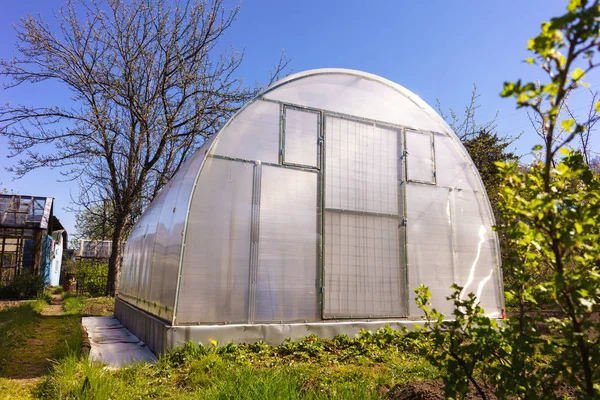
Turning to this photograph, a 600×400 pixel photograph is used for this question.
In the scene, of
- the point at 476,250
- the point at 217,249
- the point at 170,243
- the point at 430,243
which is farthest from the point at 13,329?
the point at 476,250

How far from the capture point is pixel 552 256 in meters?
1.74

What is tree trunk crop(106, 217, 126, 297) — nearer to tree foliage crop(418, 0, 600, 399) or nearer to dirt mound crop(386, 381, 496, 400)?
dirt mound crop(386, 381, 496, 400)

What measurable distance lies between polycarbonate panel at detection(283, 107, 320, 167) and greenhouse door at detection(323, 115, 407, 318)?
0.21 meters

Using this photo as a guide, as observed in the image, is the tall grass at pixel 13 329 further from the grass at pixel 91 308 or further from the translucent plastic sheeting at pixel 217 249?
the translucent plastic sheeting at pixel 217 249

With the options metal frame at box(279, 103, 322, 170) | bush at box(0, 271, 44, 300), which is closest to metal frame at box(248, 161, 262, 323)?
metal frame at box(279, 103, 322, 170)

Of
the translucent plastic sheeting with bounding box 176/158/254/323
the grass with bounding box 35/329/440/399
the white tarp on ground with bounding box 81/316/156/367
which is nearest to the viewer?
the grass with bounding box 35/329/440/399

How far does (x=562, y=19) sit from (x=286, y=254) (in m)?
4.76

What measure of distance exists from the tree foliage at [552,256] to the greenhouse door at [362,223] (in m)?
3.99

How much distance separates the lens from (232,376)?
3.76 meters

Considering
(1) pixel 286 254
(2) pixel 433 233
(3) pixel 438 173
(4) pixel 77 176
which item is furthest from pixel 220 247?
(4) pixel 77 176

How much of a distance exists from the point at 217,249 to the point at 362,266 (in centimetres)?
218

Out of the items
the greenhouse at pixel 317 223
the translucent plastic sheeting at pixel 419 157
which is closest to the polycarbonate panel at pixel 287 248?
the greenhouse at pixel 317 223

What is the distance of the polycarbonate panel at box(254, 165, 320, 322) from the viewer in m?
5.59

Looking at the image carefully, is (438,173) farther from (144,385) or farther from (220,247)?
(144,385)
